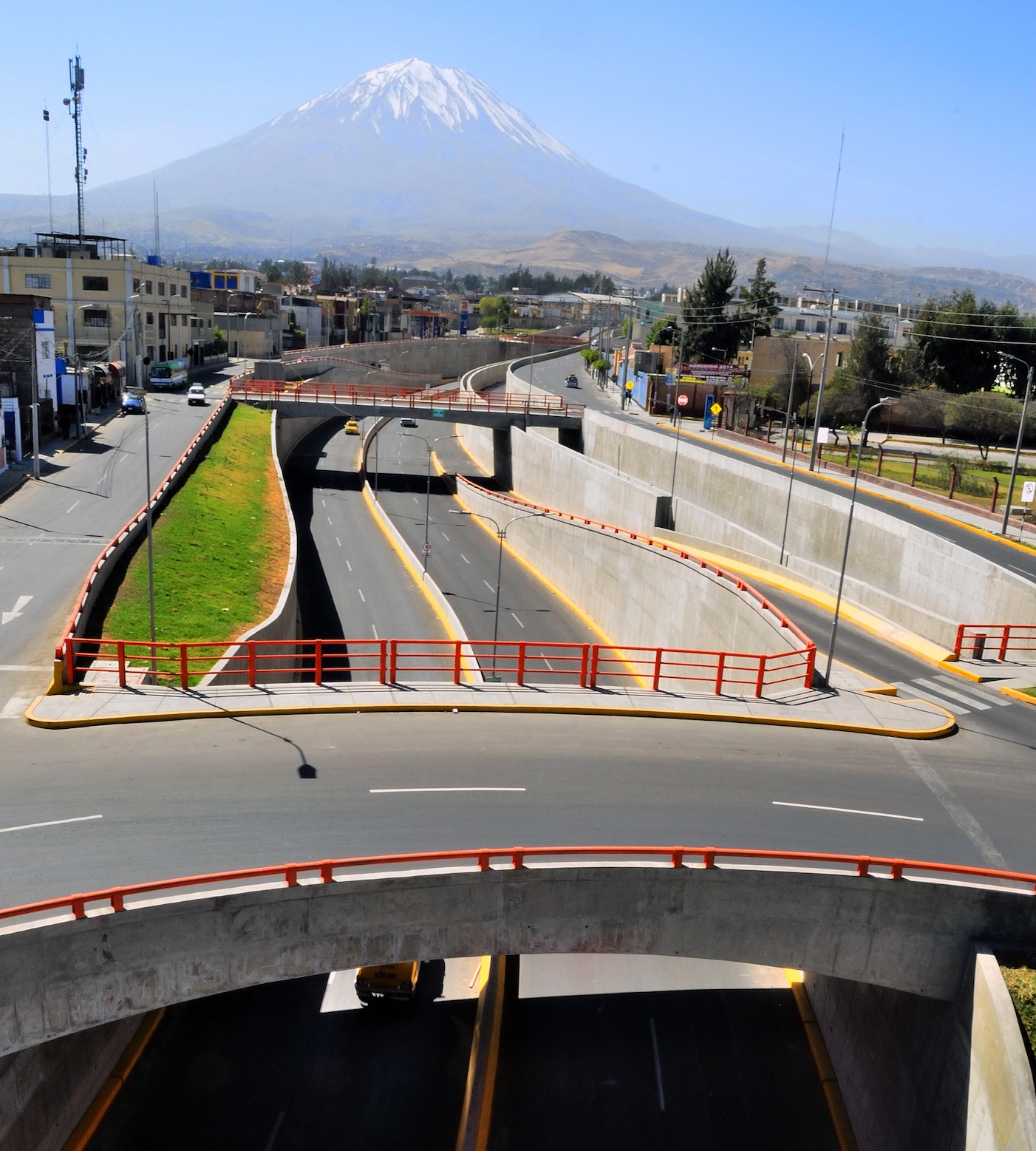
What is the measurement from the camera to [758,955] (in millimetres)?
15516

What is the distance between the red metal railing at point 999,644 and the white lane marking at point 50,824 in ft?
68.4

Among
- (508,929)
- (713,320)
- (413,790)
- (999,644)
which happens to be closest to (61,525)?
(413,790)

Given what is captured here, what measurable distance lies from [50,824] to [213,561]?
72.8 feet

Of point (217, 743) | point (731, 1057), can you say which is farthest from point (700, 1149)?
point (217, 743)

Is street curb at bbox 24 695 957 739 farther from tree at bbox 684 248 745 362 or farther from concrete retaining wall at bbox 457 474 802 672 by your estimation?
tree at bbox 684 248 745 362

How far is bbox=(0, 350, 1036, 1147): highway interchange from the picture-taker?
50.3 feet

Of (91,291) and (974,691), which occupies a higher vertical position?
(91,291)

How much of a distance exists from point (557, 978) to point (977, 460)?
47509 millimetres

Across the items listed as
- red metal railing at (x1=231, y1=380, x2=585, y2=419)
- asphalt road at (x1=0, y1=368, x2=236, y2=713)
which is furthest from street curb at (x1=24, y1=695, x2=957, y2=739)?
red metal railing at (x1=231, y1=380, x2=585, y2=419)

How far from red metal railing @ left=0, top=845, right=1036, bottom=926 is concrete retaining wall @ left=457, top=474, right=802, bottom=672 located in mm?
11879

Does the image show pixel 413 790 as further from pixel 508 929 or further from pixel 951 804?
pixel 951 804

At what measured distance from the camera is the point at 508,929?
14914mm

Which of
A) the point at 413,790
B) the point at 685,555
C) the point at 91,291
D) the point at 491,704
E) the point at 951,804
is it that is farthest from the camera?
the point at 91,291

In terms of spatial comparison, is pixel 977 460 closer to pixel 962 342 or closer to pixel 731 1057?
pixel 962 342
